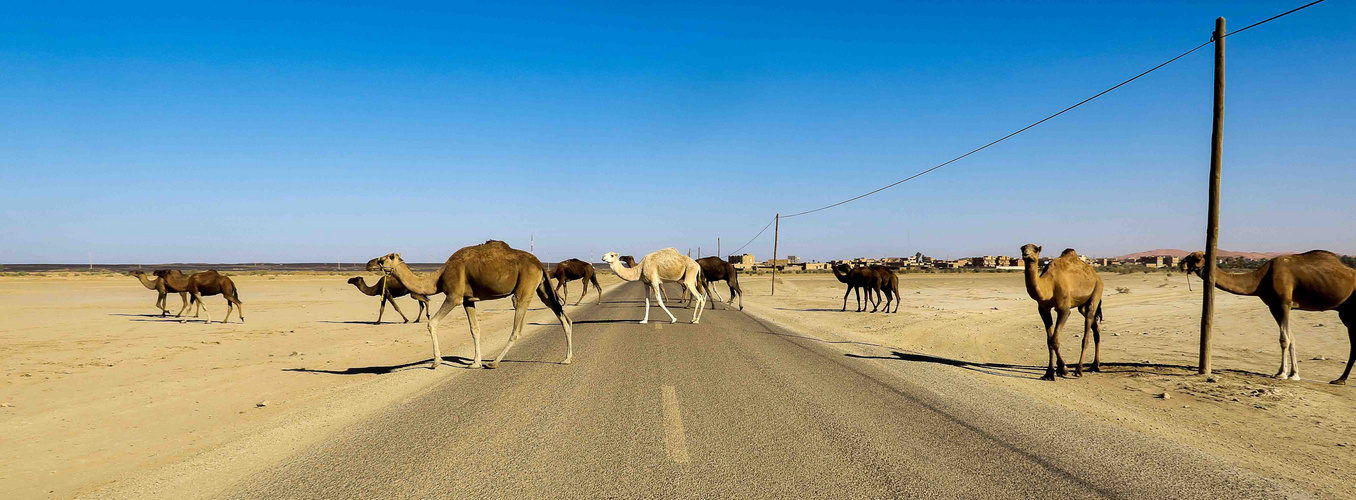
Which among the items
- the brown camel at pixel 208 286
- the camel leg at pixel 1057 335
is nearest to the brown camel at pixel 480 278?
the camel leg at pixel 1057 335

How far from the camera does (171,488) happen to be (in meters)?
4.77

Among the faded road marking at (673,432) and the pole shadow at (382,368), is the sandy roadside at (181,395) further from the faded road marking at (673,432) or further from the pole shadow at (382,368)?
the faded road marking at (673,432)

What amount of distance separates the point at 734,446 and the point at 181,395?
26.1ft

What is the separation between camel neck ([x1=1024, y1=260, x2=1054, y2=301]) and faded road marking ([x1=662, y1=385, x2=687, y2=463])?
586 centimetres

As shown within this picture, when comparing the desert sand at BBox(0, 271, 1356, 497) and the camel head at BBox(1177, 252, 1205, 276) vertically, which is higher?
the camel head at BBox(1177, 252, 1205, 276)

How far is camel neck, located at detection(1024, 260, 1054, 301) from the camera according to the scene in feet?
31.2

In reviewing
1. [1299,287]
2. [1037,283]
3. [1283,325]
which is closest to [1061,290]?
[1037,283]

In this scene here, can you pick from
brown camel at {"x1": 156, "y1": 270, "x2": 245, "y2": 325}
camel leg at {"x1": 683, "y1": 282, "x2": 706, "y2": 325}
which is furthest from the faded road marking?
brown camel at {"x1": 156, "y1": 270, "x2": 245, "y2": 325}

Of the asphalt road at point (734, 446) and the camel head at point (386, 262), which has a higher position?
the camel head at point (386, 262)

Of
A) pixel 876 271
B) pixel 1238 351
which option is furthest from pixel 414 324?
pixel 1238 351

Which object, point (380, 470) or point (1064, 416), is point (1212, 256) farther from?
point (380, 470)

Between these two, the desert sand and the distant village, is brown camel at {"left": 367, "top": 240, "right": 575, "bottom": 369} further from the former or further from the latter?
the distant village

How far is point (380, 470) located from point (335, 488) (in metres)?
0.43

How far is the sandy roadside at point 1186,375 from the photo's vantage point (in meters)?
6.09
